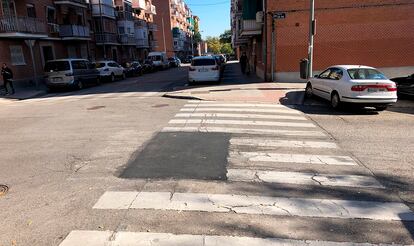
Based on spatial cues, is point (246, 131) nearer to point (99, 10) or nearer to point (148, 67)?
point (148, 67)

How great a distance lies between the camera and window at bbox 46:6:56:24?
30.0 meters

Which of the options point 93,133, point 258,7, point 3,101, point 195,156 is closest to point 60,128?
point 93,133

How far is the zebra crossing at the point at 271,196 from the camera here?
390cm

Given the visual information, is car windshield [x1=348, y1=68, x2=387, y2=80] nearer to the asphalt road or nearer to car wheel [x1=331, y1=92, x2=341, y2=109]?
car wheel [x1=331, y1=92, x2=341, y2=109]

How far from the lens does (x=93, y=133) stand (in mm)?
9109

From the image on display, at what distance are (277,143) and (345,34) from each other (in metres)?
13.7

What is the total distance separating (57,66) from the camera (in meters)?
22.2

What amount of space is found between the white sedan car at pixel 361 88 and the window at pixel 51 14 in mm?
25855

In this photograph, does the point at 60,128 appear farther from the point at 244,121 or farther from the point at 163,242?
the point at 163,242

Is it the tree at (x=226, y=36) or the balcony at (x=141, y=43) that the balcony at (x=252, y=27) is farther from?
the tree at (x=226, y=36)

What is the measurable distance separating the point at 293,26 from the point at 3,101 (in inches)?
613

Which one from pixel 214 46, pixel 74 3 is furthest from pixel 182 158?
pixel 214 46

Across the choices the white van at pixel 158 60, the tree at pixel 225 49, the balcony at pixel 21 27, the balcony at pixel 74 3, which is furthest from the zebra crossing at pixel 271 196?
the tree at pixel 225 49

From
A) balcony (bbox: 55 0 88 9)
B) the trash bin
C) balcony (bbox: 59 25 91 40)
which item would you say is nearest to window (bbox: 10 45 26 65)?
balcony (bbox: 59 25 91 40)
